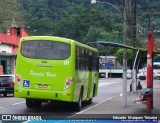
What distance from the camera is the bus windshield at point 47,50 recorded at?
794 inches

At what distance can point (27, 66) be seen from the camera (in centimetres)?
2023

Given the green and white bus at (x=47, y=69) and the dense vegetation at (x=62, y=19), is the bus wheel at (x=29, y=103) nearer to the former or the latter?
the green and white bus at (x=47, y=69)

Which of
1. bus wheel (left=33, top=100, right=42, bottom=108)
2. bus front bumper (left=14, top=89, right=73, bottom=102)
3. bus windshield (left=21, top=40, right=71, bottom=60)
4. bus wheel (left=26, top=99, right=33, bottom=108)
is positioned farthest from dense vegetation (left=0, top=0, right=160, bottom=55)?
bus front bumper (left=14, top=89, right=73, bottom=102)

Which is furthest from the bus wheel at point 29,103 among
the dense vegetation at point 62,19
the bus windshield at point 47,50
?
the dense vegetation at point 62,19

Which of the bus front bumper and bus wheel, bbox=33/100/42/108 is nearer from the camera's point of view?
the bus front bumper

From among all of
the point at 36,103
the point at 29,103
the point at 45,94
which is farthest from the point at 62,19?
the point at 45,94

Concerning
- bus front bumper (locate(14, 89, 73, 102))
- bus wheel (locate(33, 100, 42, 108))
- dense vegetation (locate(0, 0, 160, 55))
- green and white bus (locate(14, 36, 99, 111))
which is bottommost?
bus wheel (locate(33, 100, 42, 108))

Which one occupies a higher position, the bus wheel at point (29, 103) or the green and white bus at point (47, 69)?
the green and white bus at point (47, 69)

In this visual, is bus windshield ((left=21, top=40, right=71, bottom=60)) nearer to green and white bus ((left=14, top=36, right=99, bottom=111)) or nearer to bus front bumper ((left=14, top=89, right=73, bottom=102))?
green and white bus ((left=14, top=36, right=99, bottom=111))

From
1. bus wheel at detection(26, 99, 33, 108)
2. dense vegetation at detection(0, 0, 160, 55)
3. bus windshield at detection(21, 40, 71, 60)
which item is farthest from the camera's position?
dense vegetation at detection(0, 0, 160, 55)

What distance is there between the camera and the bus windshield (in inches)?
794

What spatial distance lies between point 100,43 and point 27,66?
10.7 feet

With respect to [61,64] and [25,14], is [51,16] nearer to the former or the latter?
[25,14]

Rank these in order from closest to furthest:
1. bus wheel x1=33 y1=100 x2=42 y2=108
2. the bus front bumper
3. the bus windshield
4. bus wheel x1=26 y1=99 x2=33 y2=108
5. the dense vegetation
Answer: the bus front bumper < the bus windshield < bus wheel x1=26 y1=99 x2=33 y2=108 < bus wheel x1=33 y1=100 x2=42 y2=108 < the dense vegetation
